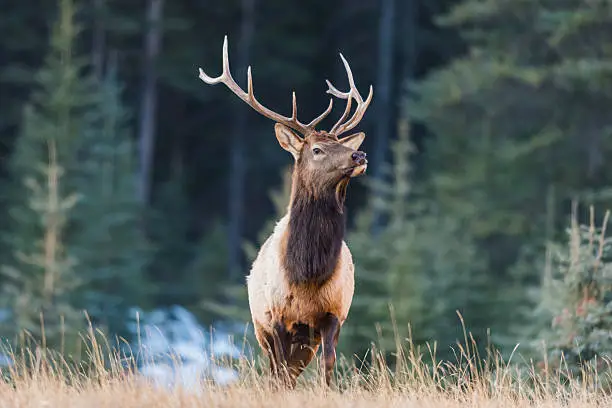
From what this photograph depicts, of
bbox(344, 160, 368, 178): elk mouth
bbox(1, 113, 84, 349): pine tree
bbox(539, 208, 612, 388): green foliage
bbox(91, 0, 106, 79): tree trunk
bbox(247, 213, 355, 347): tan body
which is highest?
bbox(91, 0, 106, 79): tree trunk

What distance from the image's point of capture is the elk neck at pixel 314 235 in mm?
9148

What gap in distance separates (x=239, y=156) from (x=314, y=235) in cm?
3067

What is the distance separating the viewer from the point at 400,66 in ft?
138

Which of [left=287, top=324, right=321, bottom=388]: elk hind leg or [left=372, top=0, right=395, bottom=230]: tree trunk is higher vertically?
[left=372, top=0, right=395, bottom=230]: tree trunk

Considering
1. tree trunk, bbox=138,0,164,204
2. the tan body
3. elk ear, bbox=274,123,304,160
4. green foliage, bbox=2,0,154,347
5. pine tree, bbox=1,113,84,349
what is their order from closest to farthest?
the tan body, elk ear, bbox=274,123,304,160, pine tree, bbox=1,113,84,349, green foliage, bbox=2,0,154,347, tree trunk, bbox=138,0,164,204

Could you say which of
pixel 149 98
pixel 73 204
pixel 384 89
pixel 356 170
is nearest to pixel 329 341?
pixel 356 170

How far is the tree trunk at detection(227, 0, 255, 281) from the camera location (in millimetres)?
38719

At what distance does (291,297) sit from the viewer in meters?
9.12

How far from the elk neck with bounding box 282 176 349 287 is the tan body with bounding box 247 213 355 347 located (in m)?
0.05

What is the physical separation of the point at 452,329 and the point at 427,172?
48.5ft

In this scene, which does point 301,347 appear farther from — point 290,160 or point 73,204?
point 290,160

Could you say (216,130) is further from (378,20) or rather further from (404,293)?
(404,293)

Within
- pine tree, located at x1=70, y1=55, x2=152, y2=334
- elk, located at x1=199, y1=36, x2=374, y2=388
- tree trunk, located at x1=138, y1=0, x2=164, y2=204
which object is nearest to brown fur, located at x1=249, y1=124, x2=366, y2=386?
elk, located at x1=199, y1=36, x2=374, y2=388

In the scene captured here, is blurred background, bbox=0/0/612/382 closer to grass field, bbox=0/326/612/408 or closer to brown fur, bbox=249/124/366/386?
brown fur, bbox=249/124/366/386
